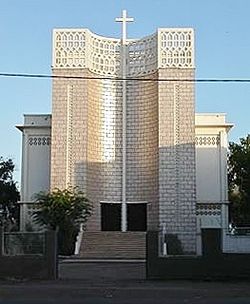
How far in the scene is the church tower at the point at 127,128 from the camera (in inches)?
1870

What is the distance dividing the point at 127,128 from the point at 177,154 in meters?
5.26

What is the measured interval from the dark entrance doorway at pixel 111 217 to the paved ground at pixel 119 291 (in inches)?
991

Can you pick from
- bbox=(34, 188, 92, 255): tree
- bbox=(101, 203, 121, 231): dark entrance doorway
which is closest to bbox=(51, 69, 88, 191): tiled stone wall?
bbox=(34, 188, 92, 255): tree

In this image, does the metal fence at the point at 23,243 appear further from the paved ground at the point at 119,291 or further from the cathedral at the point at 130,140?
the cathedral at the point at 130,140

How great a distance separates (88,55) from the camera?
49281 mm

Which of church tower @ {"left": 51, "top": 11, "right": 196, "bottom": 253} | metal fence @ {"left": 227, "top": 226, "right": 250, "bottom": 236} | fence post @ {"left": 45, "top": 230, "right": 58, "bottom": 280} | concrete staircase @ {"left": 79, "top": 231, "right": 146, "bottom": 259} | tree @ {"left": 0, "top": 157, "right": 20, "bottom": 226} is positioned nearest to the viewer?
metal fence @ {"left": 227, "top": 226, "right": 250, "bottom": 236}

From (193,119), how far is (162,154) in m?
3.42

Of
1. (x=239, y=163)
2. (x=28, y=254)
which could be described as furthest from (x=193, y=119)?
(x=28, y=254)

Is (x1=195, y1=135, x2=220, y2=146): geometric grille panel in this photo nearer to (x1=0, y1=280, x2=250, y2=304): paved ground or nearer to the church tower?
the church tower

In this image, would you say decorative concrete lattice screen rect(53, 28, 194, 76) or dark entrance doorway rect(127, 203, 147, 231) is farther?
dark entrance doorway rect(127, 203, 147, 231)

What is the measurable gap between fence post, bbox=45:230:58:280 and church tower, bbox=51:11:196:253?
2246cm

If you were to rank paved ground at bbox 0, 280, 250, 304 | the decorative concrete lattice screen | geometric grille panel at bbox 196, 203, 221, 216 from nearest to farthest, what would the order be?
paved ground at bbox 0, 280, 250, 304
the decorative concrete lattice screen
geometric grille panel at bbox 196, 203, 221, 216

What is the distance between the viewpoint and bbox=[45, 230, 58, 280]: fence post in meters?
23.7

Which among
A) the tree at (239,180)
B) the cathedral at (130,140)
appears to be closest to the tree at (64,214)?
the cathedral at (130,140)
